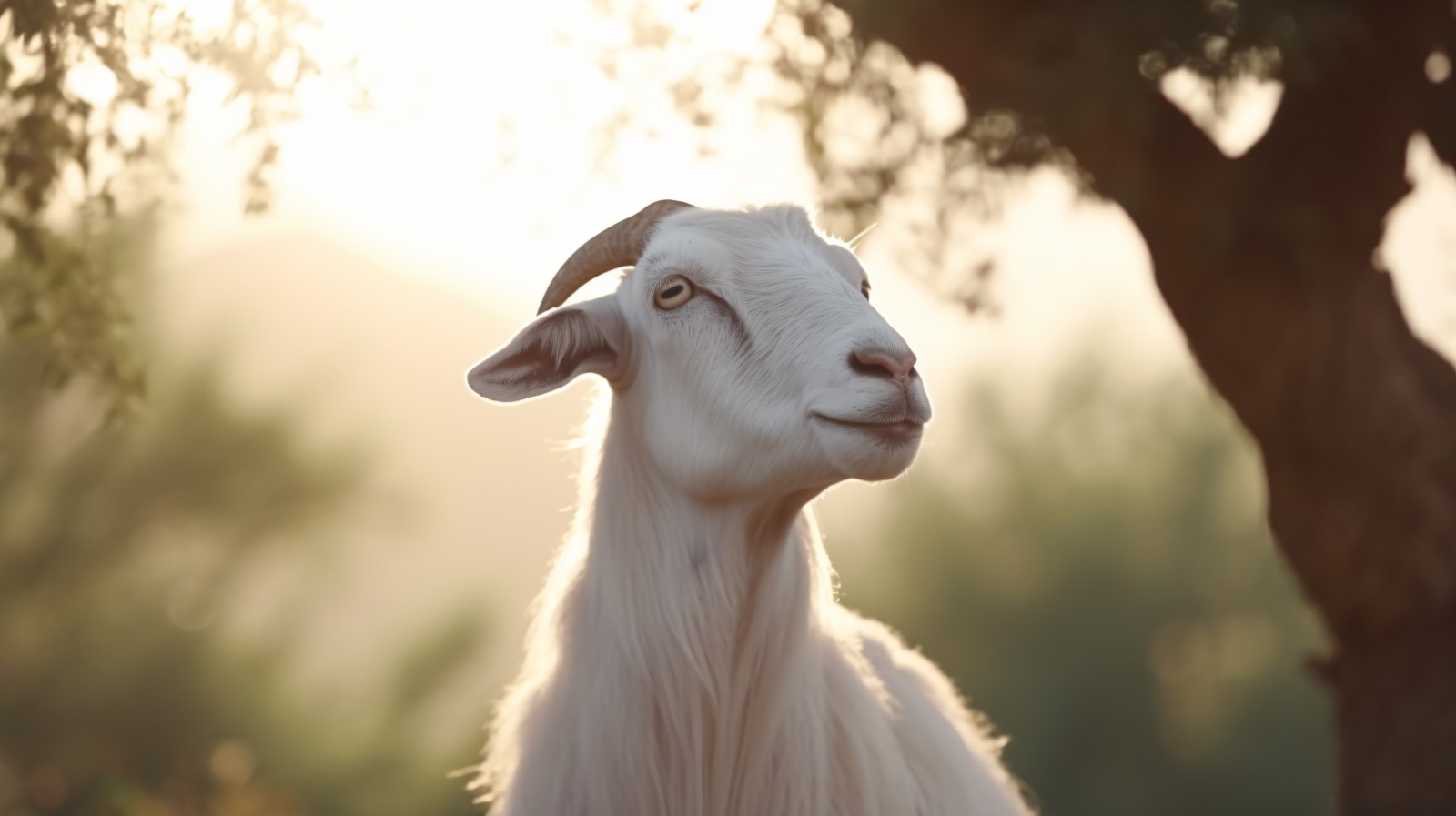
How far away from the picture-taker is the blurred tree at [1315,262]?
20.9 ft

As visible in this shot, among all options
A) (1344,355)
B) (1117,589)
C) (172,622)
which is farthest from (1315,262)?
(1117,589)

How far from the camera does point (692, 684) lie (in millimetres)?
3475

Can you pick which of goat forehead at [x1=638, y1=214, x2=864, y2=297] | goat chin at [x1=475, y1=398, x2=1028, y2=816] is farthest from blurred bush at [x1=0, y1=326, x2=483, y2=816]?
goat forehead at [x1=638, y1=214, x2=864, y2=297]

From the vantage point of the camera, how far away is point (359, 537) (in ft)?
62.4

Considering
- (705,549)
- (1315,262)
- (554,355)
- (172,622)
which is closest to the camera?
(705,549)

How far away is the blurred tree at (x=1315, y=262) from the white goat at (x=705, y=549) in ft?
9.25

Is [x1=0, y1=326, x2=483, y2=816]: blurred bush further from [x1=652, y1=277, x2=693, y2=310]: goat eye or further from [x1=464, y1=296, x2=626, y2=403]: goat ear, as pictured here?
[x1=652, y1=277, x2=693, y2=310]: goat eye

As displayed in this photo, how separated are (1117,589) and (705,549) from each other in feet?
66.5

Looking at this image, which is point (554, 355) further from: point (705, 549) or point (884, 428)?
point (884, 428)

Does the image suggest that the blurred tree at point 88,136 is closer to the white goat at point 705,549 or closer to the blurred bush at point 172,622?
the white goat at point 705,549

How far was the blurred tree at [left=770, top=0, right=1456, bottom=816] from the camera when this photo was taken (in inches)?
251

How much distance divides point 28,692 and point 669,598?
1664cm

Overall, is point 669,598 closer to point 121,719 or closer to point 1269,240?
point 1269,240

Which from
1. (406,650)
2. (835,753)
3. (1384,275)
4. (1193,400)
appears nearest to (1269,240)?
(1384,275)
